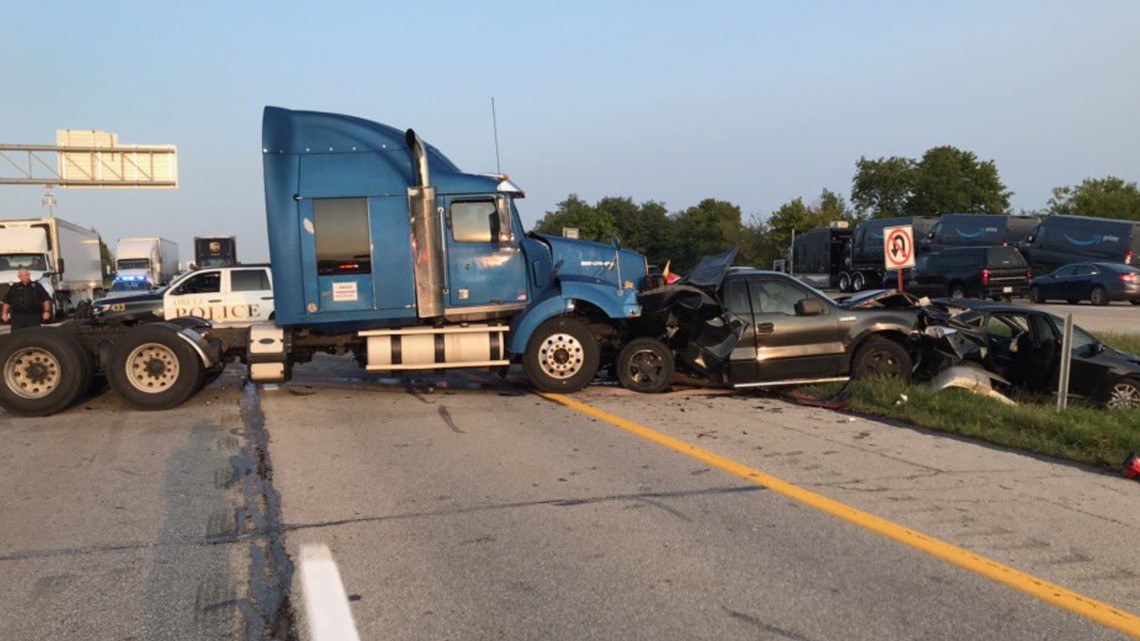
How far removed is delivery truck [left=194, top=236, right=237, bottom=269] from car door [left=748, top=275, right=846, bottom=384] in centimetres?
3812

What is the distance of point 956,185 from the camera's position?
2904 inches

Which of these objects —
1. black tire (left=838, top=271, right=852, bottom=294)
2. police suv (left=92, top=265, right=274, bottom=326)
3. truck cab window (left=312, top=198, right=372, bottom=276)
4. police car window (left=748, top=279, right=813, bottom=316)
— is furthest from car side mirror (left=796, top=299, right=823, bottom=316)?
black tire (left=838, top=271, right=852, bottom=294)

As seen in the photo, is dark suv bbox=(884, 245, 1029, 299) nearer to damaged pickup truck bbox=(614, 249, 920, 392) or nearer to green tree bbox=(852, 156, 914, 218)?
damaged pickup truck bbox=(614, 249, 920, 392)

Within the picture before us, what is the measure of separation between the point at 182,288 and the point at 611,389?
9.08 m

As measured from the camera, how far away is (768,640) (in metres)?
3.88

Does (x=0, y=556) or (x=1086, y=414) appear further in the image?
(x=1086, y=414)

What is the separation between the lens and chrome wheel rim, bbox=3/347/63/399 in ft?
33.7

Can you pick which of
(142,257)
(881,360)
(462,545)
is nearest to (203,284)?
(881,360)

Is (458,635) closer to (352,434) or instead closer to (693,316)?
(352,434)

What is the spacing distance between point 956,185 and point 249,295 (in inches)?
2754

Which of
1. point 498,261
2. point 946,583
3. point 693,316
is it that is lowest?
point 946,583

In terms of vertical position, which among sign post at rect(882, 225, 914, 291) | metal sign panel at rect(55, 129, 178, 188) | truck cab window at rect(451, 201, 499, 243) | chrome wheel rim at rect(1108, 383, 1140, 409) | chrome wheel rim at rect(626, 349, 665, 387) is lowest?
chrome wheel rim at rect(1108, 383, 1140, 409)

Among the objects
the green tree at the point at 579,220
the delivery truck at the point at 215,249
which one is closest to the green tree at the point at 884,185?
the green tree at the point at 579,220

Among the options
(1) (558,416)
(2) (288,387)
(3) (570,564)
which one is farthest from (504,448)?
(2) (288,387)
